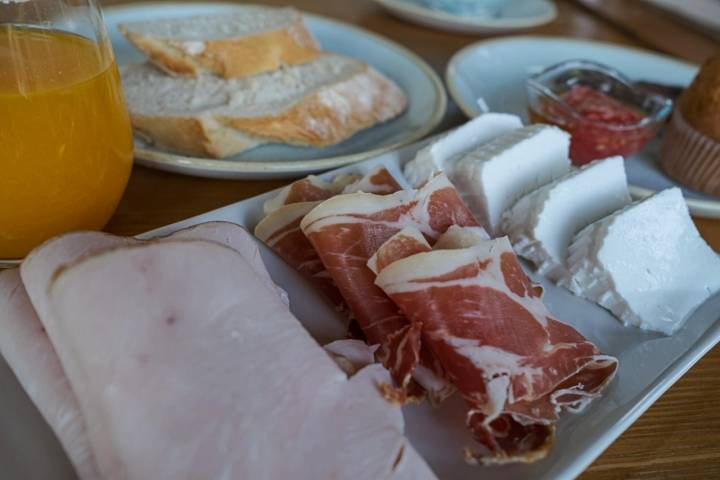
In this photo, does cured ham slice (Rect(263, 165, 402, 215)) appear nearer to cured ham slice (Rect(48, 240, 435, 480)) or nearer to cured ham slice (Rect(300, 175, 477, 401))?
cured ham slice (Rect(300, 175, 477, 401))

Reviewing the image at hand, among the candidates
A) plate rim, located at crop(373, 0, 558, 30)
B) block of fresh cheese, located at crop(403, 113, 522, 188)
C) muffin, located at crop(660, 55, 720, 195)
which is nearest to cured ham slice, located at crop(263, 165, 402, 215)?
block of fresh cheese, located at crop(403, 113, 522, 188)

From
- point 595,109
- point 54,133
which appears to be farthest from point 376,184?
point 595,109

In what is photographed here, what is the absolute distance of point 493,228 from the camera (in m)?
1.32

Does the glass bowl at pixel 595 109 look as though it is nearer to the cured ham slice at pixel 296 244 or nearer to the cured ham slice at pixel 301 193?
the cured ham slice at pixel 301 193

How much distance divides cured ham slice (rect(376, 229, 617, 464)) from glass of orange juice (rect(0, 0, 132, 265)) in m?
0.56

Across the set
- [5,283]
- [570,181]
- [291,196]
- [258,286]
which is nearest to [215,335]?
[258,286]

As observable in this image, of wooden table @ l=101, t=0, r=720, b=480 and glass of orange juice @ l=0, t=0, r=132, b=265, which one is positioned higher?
glass of orange juice @ l=0, t=0, r=132, b=265

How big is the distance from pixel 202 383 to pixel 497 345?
45 centimetres

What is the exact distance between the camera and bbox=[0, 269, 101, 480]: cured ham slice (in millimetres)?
760

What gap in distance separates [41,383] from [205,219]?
0.44 metres

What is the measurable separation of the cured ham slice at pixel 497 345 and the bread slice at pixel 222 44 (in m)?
0.93

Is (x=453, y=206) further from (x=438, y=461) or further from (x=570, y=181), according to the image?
(x=438, y=461)

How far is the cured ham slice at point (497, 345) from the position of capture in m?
0.91

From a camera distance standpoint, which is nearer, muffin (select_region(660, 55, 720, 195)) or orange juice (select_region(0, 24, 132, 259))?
orange juice (select_region(0, 24, 132, 259))
